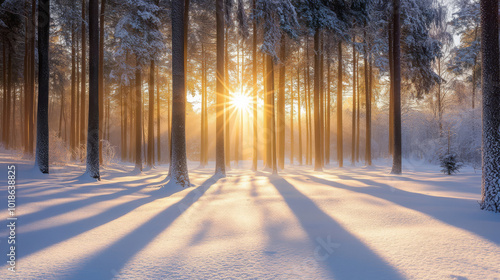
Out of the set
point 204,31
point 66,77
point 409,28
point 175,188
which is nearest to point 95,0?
point 175,188

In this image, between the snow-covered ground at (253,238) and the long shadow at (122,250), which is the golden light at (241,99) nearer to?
the snow-covered ground at (253,238)

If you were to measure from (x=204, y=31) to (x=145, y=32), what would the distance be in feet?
17.6

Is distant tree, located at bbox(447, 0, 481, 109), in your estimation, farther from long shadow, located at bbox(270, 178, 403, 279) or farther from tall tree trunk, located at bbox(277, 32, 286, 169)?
long shadow, located at bbox(270, 178, 403, 279)

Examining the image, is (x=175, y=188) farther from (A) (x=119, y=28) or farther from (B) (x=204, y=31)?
(B) (x=204, y=31)

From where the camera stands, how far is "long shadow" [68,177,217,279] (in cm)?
284

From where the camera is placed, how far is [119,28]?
46.6ft

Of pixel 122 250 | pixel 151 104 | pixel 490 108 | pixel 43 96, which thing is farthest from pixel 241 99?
pixel 122 250

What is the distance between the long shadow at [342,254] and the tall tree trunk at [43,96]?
34.8 feet

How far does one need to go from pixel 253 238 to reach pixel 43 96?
1130 centimetres

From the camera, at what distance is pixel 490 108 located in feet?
17.4

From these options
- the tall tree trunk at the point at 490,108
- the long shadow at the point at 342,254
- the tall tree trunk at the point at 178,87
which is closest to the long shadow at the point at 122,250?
the long shadow at the point at 342,254

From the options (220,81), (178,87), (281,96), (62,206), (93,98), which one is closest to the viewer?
(62,206)

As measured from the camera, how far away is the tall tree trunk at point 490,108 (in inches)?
203

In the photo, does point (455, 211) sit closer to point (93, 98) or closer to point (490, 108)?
point (490, 108)
